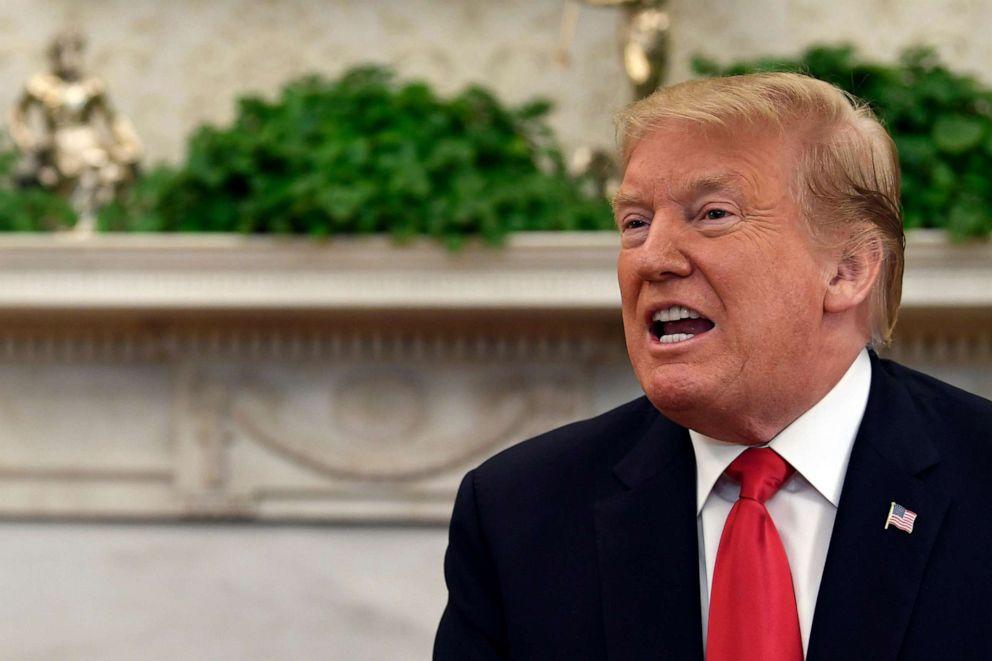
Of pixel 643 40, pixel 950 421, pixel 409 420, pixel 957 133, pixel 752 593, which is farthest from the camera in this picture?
pixel 409 420

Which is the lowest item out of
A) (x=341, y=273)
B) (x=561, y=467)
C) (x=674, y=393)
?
(x=341, y=273)

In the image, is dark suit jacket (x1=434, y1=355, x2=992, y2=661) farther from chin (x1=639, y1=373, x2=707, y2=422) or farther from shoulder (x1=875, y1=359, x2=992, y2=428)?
chin (x1=639, y1=373, x2=707, y2=422)

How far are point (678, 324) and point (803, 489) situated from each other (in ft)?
0.56

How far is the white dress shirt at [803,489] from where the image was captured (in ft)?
3.40

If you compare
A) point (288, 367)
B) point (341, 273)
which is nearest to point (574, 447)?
point (341, 273)

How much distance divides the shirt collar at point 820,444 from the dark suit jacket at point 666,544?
0.05 ft

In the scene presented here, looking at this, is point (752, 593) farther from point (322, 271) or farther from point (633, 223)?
point (322, 271)

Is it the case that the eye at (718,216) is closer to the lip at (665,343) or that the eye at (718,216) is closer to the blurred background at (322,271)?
the lip at (665,343)

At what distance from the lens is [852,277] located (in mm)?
1064

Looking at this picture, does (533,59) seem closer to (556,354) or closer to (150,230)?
(556,354)

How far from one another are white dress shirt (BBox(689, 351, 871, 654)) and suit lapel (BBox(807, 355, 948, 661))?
0.05ft

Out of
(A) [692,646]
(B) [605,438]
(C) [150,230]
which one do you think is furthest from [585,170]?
(A) [692,646]

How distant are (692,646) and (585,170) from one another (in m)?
2.09

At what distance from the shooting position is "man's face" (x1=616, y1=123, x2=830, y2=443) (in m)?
1.00
